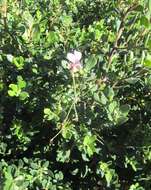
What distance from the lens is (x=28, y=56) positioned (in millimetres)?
2420

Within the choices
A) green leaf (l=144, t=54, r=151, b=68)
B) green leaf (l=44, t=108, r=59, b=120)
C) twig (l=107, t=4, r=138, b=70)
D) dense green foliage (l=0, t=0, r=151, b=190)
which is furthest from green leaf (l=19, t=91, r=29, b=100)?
green leaf (l=144, t=54, r=151, b=68)

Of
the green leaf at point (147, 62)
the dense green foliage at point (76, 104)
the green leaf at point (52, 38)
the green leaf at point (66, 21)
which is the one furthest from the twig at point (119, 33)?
the green leaf at point (66, 21)

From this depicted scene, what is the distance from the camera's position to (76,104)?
7.30 ft

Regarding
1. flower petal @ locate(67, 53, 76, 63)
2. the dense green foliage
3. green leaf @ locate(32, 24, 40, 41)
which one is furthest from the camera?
green leaf @ locate(32, 24, 40, 41)

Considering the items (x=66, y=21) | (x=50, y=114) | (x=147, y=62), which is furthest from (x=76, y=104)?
(x=66, y=21)

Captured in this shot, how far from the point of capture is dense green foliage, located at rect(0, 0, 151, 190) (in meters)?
2.18

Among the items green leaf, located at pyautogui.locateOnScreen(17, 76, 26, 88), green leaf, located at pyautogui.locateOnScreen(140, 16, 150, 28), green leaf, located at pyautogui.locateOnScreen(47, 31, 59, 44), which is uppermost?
green leaf, located at pyautogui.locateOnScreen(47, 31, 59, 44)

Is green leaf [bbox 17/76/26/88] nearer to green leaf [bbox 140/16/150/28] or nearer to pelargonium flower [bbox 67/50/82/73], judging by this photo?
pelargonium flower [bbox 67/50/82/73]

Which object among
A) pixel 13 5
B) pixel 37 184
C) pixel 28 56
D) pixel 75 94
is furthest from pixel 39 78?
pixel 13 5

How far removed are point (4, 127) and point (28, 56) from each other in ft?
1.22

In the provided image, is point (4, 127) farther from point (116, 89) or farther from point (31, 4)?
point (31, 4)

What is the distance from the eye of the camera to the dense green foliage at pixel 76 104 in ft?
7.15

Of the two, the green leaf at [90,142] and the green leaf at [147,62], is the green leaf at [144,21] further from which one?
the green leaf at [90,142]

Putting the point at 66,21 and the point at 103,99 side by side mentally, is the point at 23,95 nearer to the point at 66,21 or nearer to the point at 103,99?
the point at 103,99
